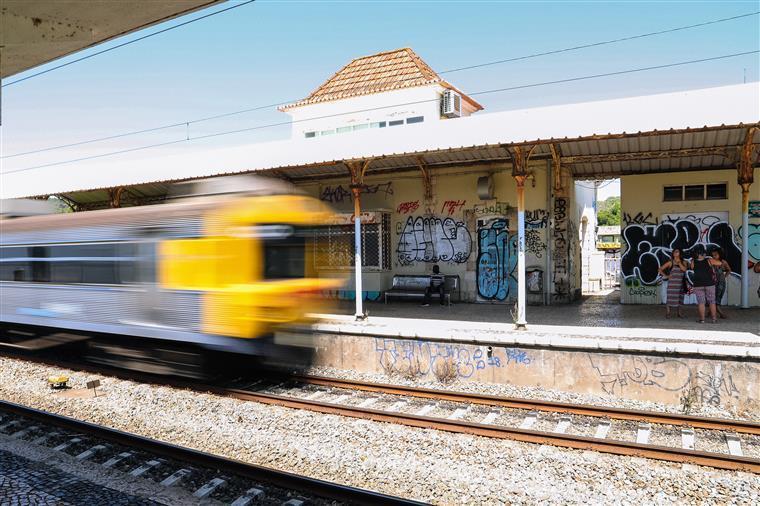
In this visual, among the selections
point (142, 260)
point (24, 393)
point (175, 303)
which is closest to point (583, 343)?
point (175, 303)

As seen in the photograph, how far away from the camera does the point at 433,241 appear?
15805 mm

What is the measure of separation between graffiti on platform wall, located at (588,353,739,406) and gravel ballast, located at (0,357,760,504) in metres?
2.74

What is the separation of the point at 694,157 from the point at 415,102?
14.5 metres

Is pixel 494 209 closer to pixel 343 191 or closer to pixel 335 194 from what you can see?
pixel 343 191

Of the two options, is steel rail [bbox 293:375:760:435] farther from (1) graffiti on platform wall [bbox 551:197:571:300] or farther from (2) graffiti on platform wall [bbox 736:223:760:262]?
(2) graffiti on platform wall [bbox 736:223:760:262]

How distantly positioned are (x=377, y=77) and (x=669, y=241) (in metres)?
17.5

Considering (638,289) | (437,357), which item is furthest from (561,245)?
(437,357)

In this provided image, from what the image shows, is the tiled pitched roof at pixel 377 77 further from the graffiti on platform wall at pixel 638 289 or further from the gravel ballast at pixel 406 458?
the gravel ballast at pixel 406 458

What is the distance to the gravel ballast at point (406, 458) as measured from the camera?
547 cm

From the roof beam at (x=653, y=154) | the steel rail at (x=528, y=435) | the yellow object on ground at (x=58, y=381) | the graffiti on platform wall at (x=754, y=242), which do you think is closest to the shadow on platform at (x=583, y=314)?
the graffiti on platform wall at (x=754, y=242)

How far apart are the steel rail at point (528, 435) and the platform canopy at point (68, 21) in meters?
5.47

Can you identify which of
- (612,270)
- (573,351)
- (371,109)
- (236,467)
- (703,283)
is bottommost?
(236,467)

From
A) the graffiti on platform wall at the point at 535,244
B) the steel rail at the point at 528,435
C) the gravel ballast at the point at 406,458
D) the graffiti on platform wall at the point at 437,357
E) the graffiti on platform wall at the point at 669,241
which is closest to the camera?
the gravel ballast at the point at 406,458

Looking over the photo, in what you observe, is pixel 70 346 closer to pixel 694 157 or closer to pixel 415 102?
pixel 694 157
